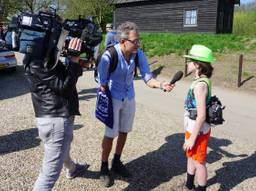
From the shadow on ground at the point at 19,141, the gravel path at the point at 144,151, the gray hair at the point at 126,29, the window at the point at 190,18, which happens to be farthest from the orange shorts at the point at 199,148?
the window at the point at 190,18

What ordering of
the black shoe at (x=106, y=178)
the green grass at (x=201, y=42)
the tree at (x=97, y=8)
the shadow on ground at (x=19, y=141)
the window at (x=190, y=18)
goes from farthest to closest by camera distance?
the tree at (x=97, y=8) → the window at (x=190, y=18) → the green grass at (x=201, y=42) → the shadow on ground at (x=19, y=141) → the black shoe at (x=106, y=178)

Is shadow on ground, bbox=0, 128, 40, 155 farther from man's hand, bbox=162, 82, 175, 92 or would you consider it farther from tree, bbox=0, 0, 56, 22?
tree, bbox=0, 0, 56, 22

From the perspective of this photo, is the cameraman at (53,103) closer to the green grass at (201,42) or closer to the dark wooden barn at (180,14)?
the green grass at (201,42)

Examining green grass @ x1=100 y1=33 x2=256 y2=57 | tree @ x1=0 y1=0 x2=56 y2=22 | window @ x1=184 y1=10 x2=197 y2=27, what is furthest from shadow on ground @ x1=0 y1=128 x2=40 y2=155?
tree @ x1=0 y1=0 x2=56 y2=22

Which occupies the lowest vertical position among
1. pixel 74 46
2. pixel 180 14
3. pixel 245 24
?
pixel 74 46

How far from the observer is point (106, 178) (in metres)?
4.57

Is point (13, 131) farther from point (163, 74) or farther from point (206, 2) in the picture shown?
point (206, 2)

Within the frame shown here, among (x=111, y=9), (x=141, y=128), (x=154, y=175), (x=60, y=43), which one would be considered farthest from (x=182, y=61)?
(x=111, y=9)

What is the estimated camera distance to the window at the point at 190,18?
1005 inches

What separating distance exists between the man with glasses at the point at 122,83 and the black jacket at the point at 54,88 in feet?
2.76

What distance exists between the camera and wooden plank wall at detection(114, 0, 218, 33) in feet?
80.5

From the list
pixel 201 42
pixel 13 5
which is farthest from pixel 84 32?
pixel 13 5

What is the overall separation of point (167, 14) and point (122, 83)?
2368 cm

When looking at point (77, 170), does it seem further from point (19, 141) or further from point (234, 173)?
point (234, 173)
